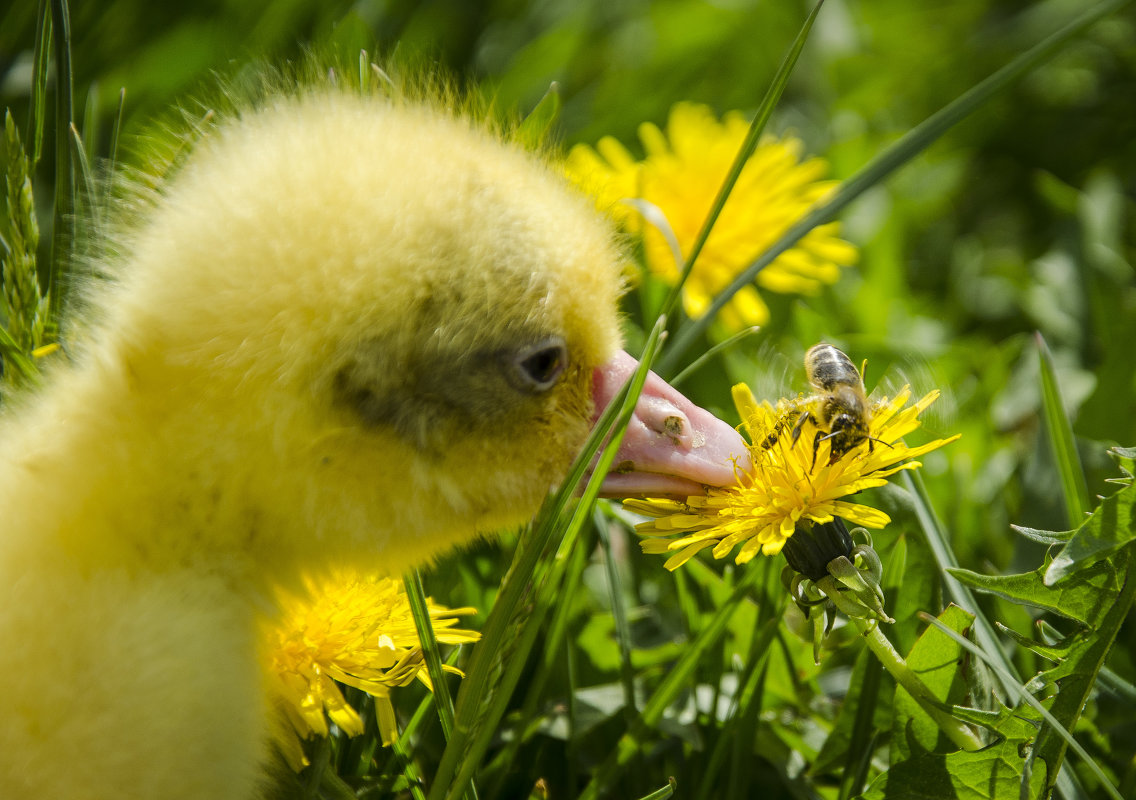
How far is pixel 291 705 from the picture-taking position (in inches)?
44.5

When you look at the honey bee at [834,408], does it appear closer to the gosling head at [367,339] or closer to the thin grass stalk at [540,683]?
the gosling head at [367,339]

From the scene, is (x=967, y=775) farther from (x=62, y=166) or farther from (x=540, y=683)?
(x=62, y=166)

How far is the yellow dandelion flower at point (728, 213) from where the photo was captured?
1.95 metres

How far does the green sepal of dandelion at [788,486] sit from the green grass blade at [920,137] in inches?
A: 9.9

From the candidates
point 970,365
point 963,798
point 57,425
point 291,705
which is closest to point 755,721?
point 963,798

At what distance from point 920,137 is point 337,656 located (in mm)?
851

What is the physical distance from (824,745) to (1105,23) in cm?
248

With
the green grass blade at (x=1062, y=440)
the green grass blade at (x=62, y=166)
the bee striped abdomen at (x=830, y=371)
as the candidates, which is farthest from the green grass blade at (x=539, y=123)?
the green grass blade at (x=1062, y=440)

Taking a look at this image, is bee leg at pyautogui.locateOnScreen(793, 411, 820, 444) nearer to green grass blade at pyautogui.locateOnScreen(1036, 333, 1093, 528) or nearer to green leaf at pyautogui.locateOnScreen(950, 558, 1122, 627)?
green leaf at pyautogui.locateOnScreen(950, 558, 1122, 627)

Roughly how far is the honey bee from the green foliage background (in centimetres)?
14

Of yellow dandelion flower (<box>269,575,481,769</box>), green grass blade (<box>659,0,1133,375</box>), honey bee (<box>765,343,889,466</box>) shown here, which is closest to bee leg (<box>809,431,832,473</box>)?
honey bee (<box>765,343,889,466</box>)

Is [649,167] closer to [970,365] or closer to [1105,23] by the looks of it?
[970,365]

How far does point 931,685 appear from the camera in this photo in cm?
110

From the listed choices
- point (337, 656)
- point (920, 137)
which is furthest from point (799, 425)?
point (337, 656)
